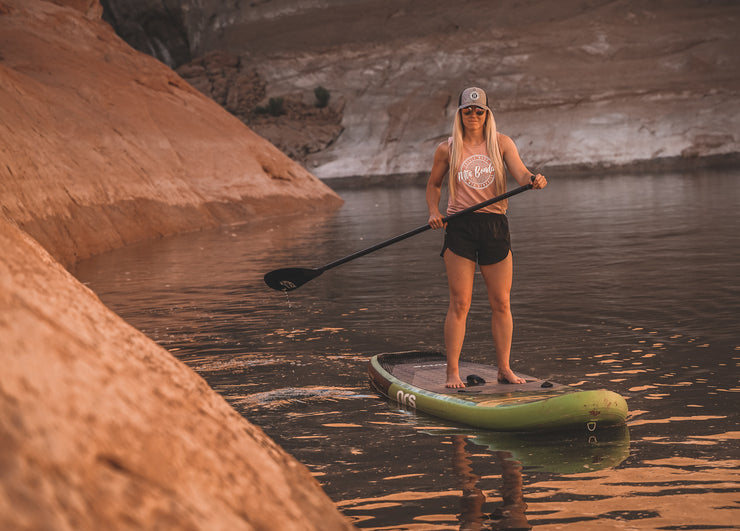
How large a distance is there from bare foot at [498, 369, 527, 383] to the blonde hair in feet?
3.50

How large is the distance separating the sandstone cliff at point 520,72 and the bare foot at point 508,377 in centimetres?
4397

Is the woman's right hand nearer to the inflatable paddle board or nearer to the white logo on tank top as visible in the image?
the white logo on tank top

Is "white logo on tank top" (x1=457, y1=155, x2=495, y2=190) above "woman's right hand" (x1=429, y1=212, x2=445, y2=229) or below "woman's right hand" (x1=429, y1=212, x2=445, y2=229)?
above

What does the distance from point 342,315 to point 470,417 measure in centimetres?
439

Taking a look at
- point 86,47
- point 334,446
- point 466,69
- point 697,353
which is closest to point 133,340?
point 334,446

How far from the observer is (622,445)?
15.4 ft

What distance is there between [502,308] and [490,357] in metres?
1.55

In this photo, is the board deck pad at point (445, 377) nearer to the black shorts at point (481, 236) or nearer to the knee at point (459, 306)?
the knee at point (459, 306)

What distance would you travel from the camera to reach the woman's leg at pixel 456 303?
5.77m

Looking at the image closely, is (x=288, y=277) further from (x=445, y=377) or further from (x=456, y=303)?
(x=456, y=303)

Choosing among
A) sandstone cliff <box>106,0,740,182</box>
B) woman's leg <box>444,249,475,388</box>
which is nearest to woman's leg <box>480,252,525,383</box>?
woman's leg <box>444,249,475,388</box>

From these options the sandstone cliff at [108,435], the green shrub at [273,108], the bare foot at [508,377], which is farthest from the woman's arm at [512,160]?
the green shrub at [273,108]

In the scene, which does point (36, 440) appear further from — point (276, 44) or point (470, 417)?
point (276, 44)

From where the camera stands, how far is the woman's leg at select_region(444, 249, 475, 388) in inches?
227
